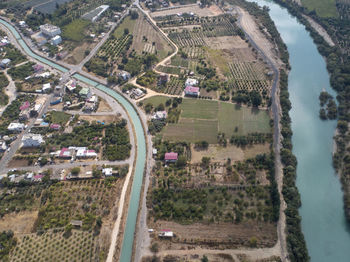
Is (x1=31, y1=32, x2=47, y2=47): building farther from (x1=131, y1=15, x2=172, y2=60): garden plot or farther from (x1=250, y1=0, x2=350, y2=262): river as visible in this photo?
(x1=250, y1=0, x2=350, y2=262): river

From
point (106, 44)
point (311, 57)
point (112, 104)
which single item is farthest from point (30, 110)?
point (311, 57)

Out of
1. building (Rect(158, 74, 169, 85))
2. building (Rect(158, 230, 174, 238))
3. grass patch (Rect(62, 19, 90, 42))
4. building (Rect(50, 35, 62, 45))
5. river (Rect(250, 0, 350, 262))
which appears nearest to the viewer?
building (Rect(158, 230, 174, 238))

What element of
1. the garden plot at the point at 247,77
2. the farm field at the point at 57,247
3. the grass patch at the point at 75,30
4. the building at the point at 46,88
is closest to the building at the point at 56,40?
the grass patch at the point at 75,30

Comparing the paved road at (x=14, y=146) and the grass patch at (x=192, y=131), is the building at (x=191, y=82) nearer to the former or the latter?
the grass patch at (x=192, y=131)

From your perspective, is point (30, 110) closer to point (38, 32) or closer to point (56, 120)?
point (56, 120)

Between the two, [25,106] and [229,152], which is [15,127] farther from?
[229,152]

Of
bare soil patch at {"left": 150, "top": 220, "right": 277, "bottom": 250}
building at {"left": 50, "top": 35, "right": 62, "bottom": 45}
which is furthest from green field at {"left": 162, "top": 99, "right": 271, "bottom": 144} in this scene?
building at {"left": 50, "top": 35, "right": 62, "bottom": 45}
